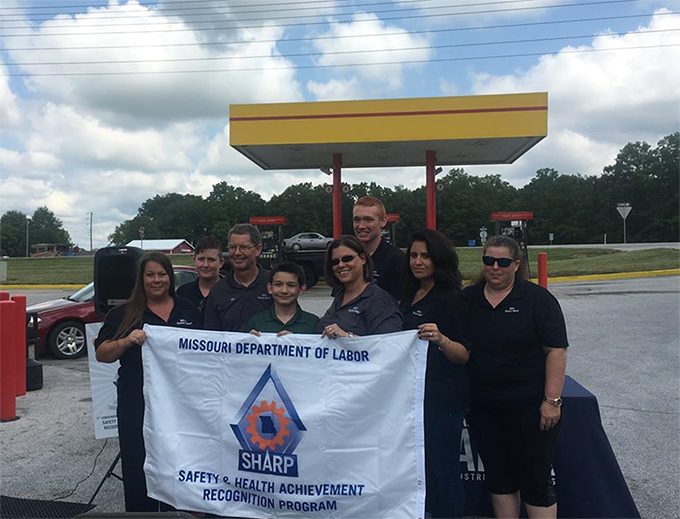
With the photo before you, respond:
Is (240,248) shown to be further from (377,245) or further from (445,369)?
(445,369)

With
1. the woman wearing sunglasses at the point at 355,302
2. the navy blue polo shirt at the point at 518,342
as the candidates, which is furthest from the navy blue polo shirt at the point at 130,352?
the navy blue polo shirt at the point at 518,342

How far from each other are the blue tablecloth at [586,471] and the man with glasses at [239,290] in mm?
1973

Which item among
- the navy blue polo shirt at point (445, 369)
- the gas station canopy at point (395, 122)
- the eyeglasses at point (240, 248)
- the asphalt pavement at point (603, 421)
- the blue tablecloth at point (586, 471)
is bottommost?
the asphalt pavement at point (603, 421)

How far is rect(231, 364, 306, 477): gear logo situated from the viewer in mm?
3148

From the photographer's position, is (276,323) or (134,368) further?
(134,368)

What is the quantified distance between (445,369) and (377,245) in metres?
1.14

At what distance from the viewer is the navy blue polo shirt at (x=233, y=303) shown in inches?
143

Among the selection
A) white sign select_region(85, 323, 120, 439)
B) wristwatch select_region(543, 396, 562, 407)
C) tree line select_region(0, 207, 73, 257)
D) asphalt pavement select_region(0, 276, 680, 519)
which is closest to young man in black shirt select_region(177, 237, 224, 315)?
white sign select_region(85, 323, 120, 439)

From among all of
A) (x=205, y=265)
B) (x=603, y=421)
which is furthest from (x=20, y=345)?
(x=603, y=421)

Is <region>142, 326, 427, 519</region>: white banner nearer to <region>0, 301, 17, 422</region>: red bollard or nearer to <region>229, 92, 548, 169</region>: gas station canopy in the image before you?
<region>0, 301, 17, 422</region>: red bollard

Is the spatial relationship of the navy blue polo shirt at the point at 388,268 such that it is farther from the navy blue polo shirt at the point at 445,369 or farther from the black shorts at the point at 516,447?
the black shorts at the point at 516,447

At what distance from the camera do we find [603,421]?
562 centimetres

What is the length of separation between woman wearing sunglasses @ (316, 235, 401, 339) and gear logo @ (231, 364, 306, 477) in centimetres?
44

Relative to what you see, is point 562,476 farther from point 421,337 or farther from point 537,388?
point 421,337
